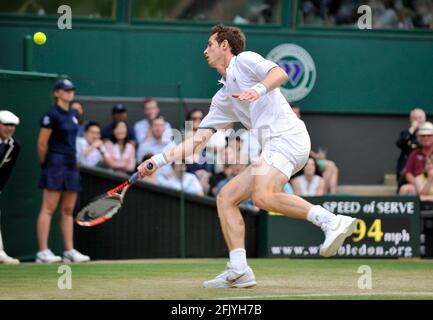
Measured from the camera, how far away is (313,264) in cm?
1402

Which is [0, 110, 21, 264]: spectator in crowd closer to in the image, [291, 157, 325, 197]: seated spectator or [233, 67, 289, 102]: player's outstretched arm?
[291, 157, 325, 197]: seated spectator

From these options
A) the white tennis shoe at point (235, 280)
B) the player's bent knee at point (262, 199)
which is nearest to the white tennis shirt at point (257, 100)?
the player's bent knee at point (262, 199)

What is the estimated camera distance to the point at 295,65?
19203 mm

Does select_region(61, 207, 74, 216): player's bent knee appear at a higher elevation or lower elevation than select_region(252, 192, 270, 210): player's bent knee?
lower

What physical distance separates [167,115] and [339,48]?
424cm

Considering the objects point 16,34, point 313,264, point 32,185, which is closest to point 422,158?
point 313,264

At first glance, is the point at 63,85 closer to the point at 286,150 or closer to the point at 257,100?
the point at 257,100

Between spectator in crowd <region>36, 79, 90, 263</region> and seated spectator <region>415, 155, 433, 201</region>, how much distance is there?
489cm

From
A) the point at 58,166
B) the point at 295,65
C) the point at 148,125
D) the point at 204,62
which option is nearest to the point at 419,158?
the point at 295,65

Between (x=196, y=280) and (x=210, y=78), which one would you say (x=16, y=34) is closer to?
(x=210, y=78)

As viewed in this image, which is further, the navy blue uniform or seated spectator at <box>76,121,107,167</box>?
Answer: seated spectator at <box>76,121,107,167</box>

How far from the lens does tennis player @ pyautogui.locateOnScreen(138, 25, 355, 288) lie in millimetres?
9766

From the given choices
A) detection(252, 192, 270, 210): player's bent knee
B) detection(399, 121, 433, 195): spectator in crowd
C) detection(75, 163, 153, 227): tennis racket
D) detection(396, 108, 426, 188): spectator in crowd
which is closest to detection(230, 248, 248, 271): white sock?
detection(252, 192, 270, 210): player's bent knee

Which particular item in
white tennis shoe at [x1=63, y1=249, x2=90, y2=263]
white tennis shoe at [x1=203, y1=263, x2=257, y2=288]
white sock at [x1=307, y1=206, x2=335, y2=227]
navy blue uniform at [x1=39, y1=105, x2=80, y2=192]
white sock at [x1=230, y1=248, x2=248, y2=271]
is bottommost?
white tennis shoe at [x1=63, y1=249, x2=90, y2=263]
